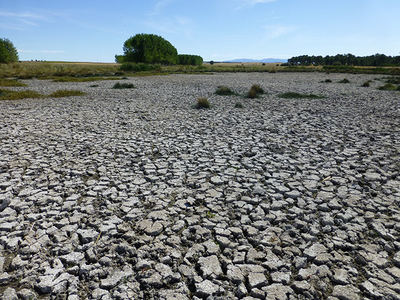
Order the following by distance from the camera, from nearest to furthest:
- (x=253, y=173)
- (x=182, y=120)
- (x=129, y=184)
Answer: (x=129, y=184) < (x=253, y=173) < (x=182, y=120)

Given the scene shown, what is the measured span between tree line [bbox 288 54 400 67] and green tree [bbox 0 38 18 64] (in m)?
126

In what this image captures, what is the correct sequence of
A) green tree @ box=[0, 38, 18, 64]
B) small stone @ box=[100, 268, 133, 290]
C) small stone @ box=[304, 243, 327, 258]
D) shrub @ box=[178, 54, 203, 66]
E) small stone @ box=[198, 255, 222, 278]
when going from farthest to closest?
shrub @ box=[178, 54, 203, 66]
green tree @ box=[0, 38, 18, 64]
small stone @ box=[304, 243, 327, 258]
small stone @ box=[198, 255, 222, 278]
small stone @ box=[100, 268, 133, 290]

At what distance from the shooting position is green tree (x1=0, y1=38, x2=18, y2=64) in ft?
287

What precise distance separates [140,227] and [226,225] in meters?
1.60

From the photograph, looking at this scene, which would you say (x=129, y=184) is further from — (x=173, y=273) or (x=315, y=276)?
(x=315, y=276)

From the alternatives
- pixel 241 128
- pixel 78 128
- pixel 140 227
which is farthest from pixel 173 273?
pixel 78 128

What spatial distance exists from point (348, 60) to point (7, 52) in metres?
141

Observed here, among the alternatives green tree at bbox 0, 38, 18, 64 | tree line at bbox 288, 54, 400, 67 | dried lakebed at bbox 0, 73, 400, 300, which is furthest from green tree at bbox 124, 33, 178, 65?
dried lakebed at bbox 0, 73, 400, 300

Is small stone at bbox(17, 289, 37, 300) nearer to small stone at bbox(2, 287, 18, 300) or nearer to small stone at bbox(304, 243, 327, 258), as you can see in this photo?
small stone at bbox(2, 287, 18, 300)

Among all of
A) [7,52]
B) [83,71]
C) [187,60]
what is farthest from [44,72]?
[187,60]

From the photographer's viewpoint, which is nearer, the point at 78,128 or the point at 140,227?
the point at 140,227

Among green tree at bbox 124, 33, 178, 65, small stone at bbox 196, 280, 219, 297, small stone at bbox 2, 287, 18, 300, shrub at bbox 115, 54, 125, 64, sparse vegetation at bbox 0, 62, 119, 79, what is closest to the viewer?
small stone at bbox 2, 287, 18, 300

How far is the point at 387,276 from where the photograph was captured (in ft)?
12.1

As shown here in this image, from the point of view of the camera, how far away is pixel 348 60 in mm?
122938
